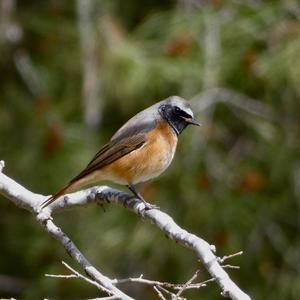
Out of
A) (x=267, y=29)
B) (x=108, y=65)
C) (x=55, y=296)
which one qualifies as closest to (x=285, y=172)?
(x=267, y=29)

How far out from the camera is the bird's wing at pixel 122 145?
5539 mm

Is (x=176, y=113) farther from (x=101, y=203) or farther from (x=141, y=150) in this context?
(x=101, y=203)

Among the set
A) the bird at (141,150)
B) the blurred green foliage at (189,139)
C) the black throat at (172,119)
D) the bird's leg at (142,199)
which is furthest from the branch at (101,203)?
the blurred green foliage at (189,139)

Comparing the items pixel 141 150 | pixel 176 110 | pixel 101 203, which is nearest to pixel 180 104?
pixel 176 110

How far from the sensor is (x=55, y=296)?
8.57m

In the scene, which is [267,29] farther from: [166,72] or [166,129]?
[166,129]

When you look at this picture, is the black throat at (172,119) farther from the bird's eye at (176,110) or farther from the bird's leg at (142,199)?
the bird's leg at (142,199)

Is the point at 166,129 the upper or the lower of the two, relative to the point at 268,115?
lower

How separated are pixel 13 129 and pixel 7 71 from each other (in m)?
0.89

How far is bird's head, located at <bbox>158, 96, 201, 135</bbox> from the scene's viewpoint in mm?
5758

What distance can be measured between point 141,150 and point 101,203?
681 mm

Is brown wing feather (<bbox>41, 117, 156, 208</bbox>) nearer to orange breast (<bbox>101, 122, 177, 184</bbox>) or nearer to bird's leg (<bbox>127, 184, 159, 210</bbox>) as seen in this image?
orange breast (<bbox>101, 122, 177, 184</bbox>)

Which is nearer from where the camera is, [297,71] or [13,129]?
[297,71]

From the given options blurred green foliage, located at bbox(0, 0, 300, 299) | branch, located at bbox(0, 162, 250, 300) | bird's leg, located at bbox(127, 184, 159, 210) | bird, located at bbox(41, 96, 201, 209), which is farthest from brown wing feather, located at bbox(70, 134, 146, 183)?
blurred green foliage, located at bbox(0, 0, 300, 299)
